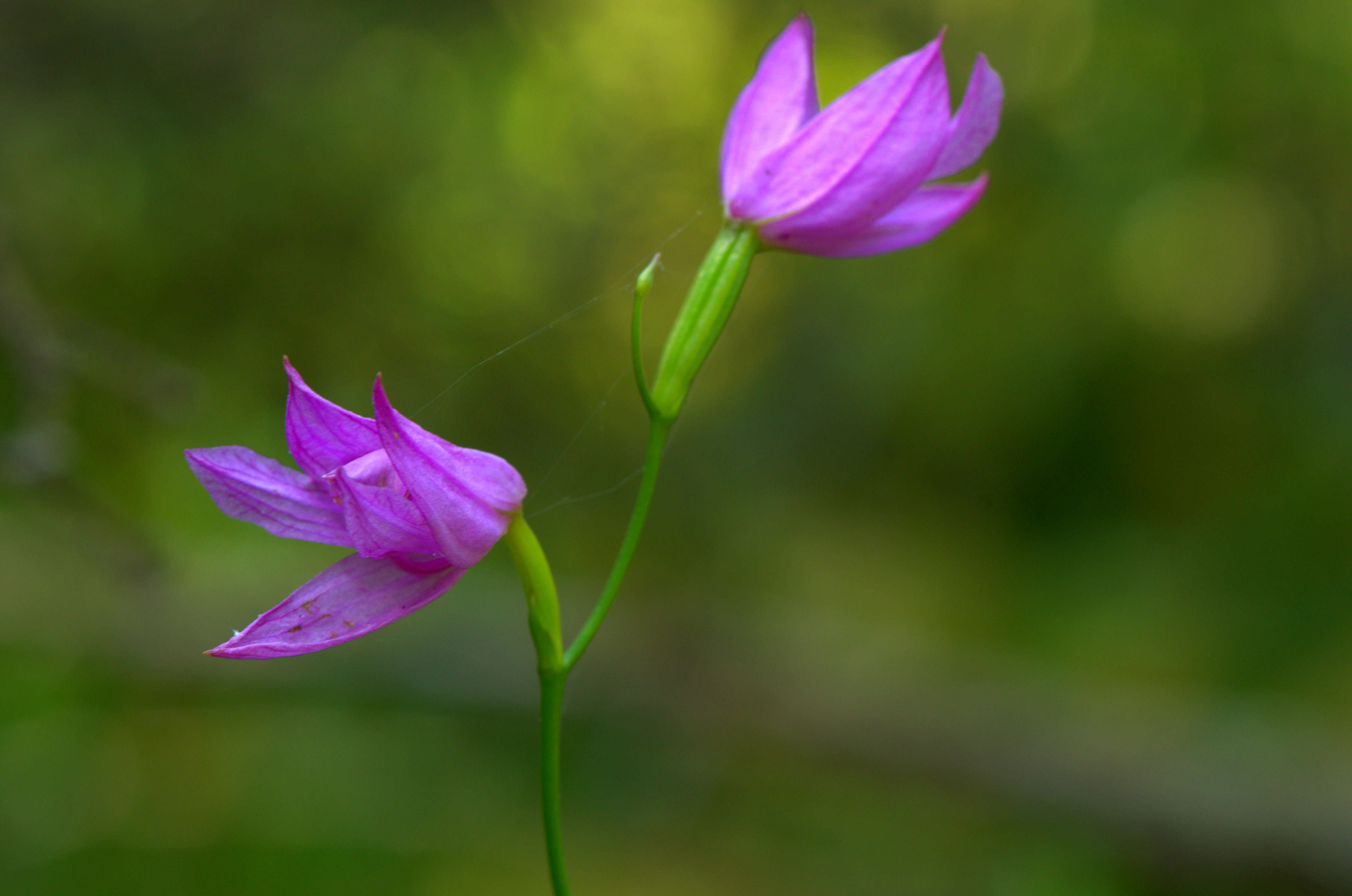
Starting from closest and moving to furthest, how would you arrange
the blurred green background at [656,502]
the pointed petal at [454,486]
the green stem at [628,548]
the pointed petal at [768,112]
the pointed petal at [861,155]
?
the pointed petal at [454,486]
the green stem at [628,548]
the pointed petal at [861,155]
the pointed petal at [768,112]
the blurred green background at [656,502]

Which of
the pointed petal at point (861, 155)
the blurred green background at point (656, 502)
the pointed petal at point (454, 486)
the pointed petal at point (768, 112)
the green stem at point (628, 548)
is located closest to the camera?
the pointed petal at point (454, 486)

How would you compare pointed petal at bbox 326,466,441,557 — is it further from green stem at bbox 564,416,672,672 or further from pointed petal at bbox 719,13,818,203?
pointed petal at bbox 719,13,818,203

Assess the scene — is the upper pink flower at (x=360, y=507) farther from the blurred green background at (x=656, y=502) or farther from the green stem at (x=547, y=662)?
the blurred green background at (x=656, y=502)

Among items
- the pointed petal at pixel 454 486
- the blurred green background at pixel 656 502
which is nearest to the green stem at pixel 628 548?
the pointed petal at pixel 454 486

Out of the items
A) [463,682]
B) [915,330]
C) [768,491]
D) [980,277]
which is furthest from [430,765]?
[980,277]

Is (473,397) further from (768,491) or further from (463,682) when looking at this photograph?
(768,491)

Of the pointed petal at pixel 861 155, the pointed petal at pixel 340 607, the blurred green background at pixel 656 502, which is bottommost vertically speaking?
the blurred green background at pixel 656 502

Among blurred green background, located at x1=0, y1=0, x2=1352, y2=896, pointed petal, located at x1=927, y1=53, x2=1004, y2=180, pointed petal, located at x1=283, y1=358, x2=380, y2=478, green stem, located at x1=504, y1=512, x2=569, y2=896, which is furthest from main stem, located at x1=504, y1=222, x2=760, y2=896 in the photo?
blurred green background, located at x1=0, y1=0, x2=1352, y2=896
